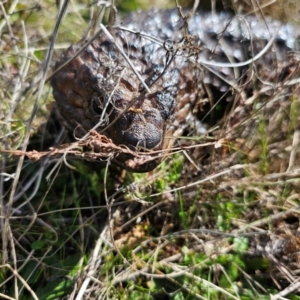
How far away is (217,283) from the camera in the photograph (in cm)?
286

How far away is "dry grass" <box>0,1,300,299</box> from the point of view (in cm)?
284

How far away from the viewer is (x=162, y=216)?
3.16 m

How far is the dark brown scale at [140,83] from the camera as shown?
273 centimetres

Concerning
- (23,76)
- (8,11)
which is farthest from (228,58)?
(8,11)

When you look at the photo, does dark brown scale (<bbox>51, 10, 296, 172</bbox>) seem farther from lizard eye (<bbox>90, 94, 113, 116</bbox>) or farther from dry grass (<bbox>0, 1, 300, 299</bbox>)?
dry grass (<bbox>0, 1, 300, 299</bbox>)

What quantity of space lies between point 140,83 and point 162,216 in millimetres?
727

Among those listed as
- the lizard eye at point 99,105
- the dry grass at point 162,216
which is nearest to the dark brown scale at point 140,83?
the lizard eye at point 99,105

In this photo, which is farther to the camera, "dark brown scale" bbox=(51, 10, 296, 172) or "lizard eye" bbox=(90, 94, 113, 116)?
"lizard eye" bbox=(90, 94, 113, 116)

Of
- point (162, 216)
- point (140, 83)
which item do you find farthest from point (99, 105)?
point (162, 216)

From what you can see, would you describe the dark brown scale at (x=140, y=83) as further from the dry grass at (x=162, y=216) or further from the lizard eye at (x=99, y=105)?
the dry grass at (x=162, y=216)

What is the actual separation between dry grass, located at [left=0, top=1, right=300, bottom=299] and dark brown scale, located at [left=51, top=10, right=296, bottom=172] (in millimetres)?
142

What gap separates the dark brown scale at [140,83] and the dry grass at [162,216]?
14cm

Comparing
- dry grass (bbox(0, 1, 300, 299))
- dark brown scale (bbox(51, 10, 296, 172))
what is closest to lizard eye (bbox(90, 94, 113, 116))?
dark brown scale (bbox(51, 10, 296, 172))

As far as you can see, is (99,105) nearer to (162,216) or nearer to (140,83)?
(140,83)
